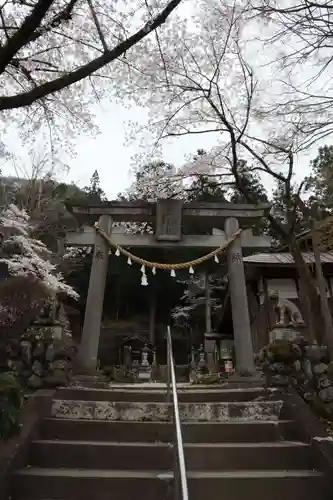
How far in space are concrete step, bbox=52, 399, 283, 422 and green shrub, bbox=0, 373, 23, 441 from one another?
3.10 ft

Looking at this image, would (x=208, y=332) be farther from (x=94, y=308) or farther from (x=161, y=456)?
(x=161, y=456)

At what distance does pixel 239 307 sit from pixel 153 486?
5.36 m

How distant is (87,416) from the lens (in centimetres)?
522

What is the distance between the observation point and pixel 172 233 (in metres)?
9.34

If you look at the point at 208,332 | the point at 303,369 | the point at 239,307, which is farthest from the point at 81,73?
the point at 208,332

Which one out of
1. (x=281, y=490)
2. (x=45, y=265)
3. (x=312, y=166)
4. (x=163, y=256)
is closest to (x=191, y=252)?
(x=163, y=256)

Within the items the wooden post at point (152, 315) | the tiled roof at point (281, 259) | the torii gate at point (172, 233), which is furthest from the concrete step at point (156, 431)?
the wooden post at point (152, 315)

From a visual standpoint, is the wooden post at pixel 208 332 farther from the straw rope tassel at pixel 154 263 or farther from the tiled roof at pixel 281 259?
the straw rope tassel at pixel 154 263

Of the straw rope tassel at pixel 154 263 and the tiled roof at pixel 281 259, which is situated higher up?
the tiled roof at pixel 281 259

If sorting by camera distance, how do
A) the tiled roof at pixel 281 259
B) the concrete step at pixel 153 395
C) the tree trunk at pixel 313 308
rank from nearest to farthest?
1. the concrete step at pixel 153 395
2. the tree trunk at pixel 313 308
3. the tiled roof at pixel 281 259

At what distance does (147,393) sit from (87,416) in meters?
0.87

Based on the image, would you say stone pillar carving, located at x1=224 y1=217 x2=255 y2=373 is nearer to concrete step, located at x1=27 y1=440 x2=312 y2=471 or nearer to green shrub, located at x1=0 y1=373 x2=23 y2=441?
concrete step, located at x1=27 y1=440 x2=312 y2=471

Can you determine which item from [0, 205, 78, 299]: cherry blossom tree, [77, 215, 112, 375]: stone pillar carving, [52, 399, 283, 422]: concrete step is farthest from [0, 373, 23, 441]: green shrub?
[0, 205, 78, 299]: cherry blossom tree

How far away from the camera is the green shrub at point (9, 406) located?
4039 mm
